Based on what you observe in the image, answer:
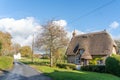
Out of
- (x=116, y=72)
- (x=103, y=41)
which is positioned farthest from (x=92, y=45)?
(x=116, y=72)

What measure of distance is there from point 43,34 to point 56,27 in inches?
126

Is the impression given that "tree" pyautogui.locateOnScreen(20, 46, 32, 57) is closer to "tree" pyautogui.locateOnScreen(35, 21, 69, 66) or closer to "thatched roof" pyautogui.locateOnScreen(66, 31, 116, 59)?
"thatched roof" pyautogui.locateOnScreen(66, 31, 116, 59)

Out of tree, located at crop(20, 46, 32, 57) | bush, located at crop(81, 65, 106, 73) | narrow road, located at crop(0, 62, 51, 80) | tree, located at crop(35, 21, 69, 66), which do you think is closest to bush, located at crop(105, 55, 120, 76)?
bush, located at crop(81, 65, 106, 73)

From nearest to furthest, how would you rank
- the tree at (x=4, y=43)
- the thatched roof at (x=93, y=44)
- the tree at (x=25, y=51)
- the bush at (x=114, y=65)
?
the bush at (x=114, y=65)
the tree at (x=4, y=43)
the thatched roof at (x=93, y=44)
the tree at (x=25, y=51)

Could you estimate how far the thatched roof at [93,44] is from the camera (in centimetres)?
5450

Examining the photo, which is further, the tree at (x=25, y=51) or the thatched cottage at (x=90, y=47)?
the tree at (x=25, y=51)

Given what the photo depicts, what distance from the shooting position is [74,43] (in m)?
62.0

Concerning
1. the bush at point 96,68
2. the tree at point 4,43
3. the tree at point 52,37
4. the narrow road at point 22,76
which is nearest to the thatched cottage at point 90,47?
the tree at point 52,37

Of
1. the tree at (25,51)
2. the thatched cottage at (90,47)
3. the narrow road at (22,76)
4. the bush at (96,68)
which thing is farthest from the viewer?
the tree at (25,51)

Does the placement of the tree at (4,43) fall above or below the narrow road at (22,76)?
above

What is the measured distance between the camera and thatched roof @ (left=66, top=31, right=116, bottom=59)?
54.5 m

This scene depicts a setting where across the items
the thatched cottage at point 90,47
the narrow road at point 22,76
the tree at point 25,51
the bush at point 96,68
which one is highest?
the tree at point 25,51

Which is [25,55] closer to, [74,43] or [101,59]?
[74,43]

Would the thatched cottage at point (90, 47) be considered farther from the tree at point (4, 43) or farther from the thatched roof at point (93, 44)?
the tree at point (4, 43)
